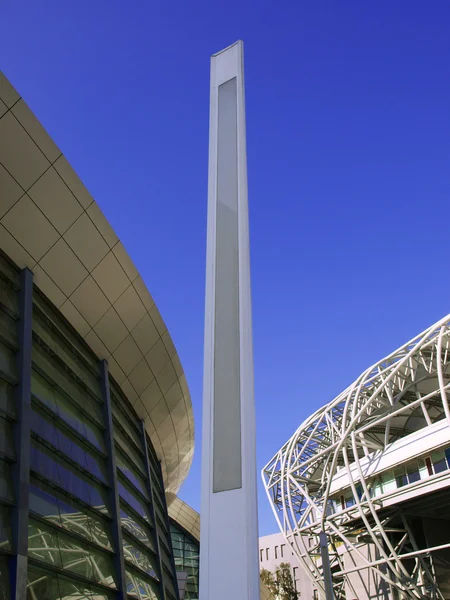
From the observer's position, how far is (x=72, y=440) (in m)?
11.8

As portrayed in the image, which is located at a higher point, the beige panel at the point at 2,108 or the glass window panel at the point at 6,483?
the beige panel at the point at 2,108

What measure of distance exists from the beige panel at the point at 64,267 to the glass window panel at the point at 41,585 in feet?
18.3

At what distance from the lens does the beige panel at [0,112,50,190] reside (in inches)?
384

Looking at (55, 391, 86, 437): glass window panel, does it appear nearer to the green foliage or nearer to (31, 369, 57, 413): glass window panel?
(31, 369, 57, 413): glass window panel

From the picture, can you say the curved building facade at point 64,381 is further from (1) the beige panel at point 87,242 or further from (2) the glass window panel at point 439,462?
(2) the glass window panel at point 439,462

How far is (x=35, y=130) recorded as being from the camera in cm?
1016

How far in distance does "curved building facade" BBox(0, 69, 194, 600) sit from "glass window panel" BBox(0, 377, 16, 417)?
0.03m

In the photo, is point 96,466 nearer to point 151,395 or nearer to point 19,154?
point 151,395

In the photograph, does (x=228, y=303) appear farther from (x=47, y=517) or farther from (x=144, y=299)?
(x=144, y=299)

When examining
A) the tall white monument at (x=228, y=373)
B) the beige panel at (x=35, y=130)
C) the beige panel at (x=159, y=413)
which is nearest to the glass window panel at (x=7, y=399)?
the beige panel at (x=35, y=130)

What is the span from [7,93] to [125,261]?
5094mm

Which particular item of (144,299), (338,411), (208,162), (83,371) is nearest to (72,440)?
(83,371)

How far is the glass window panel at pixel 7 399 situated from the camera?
9.41 m

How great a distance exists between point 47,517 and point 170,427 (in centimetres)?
1190
